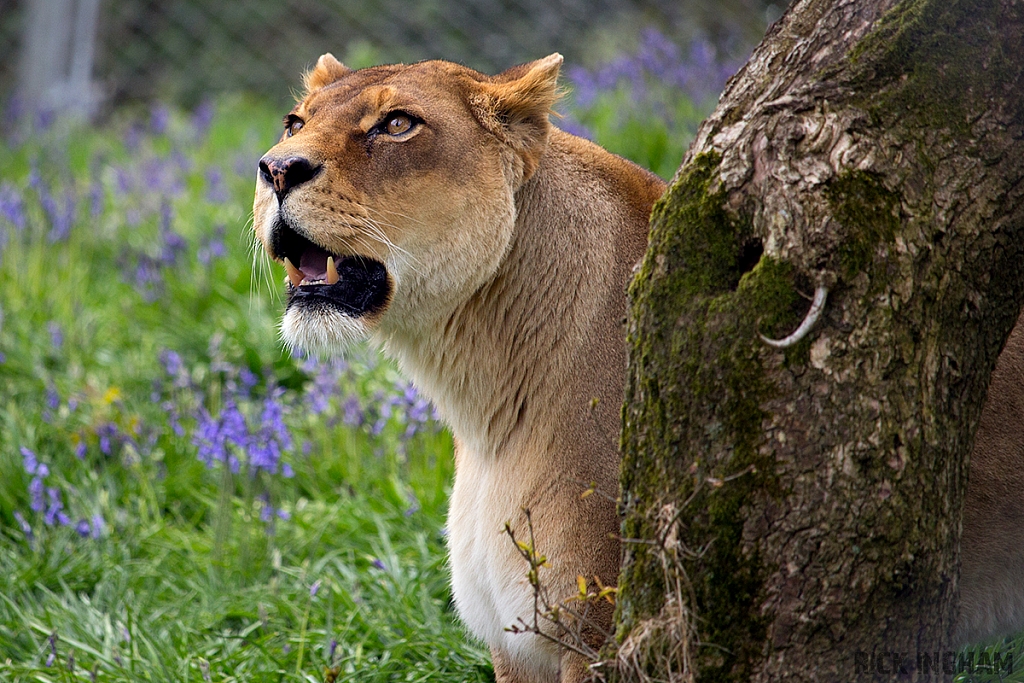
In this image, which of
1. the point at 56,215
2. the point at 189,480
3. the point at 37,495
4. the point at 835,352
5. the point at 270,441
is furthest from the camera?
the point at 56,215

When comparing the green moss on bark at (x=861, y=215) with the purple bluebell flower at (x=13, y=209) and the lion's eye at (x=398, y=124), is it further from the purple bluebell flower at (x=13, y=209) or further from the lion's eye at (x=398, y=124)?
the purple bluebell flower at (x=13, y=209)

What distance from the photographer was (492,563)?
2945 mm

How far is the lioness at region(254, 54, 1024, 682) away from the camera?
112 inches

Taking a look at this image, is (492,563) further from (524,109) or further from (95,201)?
(95,201)

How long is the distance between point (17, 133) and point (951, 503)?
803 centimetres

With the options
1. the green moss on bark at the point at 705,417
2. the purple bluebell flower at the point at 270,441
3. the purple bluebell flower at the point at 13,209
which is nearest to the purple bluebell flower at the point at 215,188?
the purple bluebell flower at the point at 13,209

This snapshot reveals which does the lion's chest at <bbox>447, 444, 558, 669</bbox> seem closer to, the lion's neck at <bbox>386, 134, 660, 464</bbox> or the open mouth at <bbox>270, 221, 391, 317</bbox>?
the lion's neck at <bbox>386, 134, 660, 464</bbox>

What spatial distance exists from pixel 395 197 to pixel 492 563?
1.03 meters

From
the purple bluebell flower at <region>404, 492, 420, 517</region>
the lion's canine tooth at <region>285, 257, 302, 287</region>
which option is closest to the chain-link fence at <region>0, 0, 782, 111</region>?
the purple bluebell flower at <region>404, 492, 420, 517</region>

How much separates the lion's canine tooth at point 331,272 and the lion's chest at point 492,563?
69cm

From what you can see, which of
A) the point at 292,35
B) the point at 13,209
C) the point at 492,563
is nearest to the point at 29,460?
the point at 492,563

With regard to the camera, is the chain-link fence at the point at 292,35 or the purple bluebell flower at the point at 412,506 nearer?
the purple bluebell flower at the point at 412,506

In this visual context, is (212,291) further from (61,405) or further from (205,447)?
(205,447)

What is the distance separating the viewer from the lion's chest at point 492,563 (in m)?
2.87
